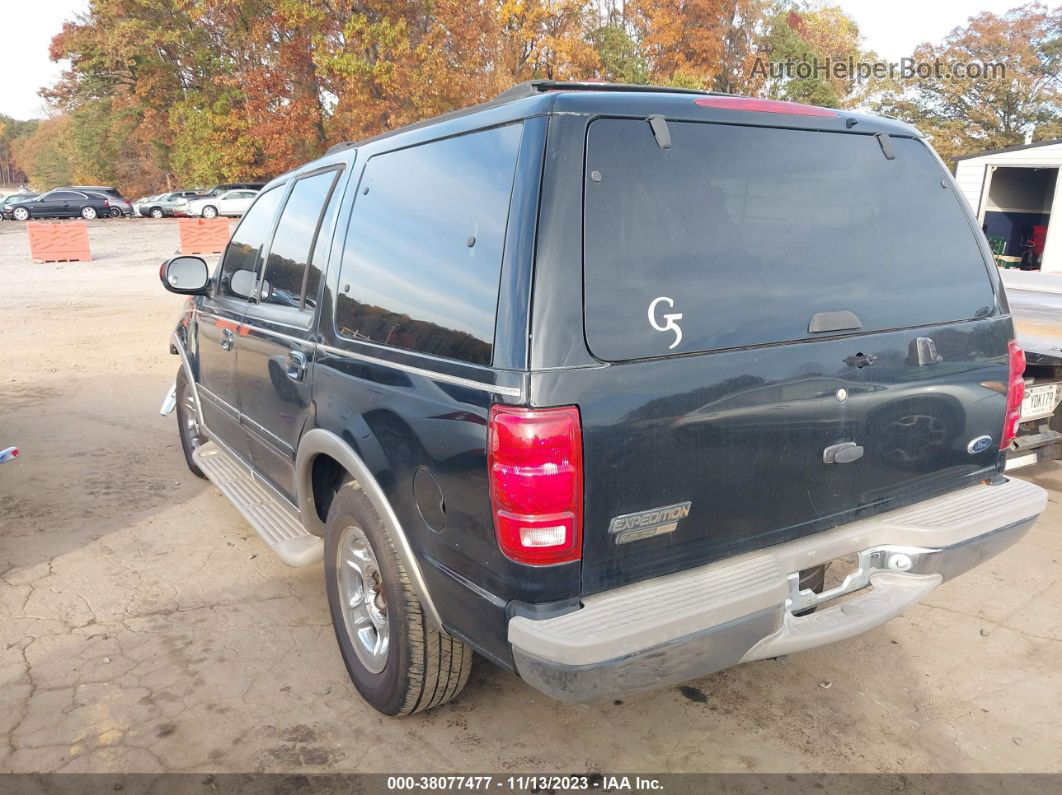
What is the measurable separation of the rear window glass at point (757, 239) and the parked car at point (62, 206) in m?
40.3

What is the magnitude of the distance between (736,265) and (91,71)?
46.0 meters

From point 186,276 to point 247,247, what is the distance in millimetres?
472

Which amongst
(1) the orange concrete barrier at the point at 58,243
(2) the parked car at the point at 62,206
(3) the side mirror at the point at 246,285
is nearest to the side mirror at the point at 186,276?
(3) the side mirror at the point at 246,285

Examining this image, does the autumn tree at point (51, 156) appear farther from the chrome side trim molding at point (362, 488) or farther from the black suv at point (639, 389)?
the black suv at point (639, 389)

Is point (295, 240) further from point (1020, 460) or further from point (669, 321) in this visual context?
point (1020, 460)

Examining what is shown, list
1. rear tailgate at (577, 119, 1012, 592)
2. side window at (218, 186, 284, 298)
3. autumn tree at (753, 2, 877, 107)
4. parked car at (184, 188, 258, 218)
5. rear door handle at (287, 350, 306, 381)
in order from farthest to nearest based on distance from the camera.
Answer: autumn tree at (753, 2, 877, 107) → parked car at (184, 188, 258, 218) → side window at (218, 186, 284, 298) → rear door handle at (287, 350, 306, 381) → rear tailgate at (577, 119, 1012, 592)

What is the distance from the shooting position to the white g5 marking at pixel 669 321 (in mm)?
2262

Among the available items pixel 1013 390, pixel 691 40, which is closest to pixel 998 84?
pixel 691 40

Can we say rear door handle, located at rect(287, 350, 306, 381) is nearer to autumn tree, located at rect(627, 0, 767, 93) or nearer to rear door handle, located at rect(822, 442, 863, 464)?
rear door handle, located at rect(822, 442, 863, 464)

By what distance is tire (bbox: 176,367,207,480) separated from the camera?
17.6 ft

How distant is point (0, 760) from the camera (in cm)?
274

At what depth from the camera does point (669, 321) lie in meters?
2.28

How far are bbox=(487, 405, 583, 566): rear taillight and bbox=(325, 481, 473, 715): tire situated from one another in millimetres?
632

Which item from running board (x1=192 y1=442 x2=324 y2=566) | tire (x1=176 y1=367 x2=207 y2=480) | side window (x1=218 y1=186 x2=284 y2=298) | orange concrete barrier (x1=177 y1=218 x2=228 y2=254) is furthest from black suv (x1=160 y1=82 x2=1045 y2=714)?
orange concrete barrier (x1=177 y1=218 x2=228 y2=254)
